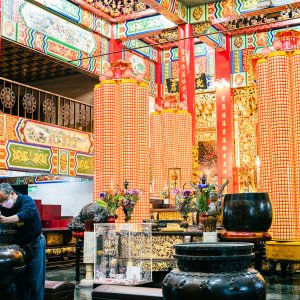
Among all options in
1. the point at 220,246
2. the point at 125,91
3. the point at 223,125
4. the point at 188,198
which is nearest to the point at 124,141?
the point at 125,91

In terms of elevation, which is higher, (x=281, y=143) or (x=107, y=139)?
(x=107, y=139)

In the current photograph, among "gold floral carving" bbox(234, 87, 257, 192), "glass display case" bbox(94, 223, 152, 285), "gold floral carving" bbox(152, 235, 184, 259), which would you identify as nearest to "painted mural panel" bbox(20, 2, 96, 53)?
"gold floral carving" bbox(234, 87, 257, 192)

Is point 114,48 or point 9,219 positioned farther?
point 114,48

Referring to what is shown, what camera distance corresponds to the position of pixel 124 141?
30.4 ft

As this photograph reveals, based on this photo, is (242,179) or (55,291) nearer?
(55,291)

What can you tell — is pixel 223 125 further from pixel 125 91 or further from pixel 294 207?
pixel 294 207

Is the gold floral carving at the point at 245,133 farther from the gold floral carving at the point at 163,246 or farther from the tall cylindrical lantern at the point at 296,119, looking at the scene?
the gold floral carving at the point at 163,246

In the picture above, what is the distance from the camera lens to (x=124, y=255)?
540cm

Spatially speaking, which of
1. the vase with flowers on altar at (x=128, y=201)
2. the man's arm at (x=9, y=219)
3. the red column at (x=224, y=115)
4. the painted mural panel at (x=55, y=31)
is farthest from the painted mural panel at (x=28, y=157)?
the man's arm at (x=9, y=219)

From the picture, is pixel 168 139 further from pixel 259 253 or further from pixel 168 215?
pixel 259 253

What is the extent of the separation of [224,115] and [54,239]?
7.23 metres

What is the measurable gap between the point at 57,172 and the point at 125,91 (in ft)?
9.88

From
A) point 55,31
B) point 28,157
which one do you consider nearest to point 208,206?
point 28,157

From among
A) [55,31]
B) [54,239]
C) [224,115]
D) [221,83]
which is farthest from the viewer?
[221,83]
